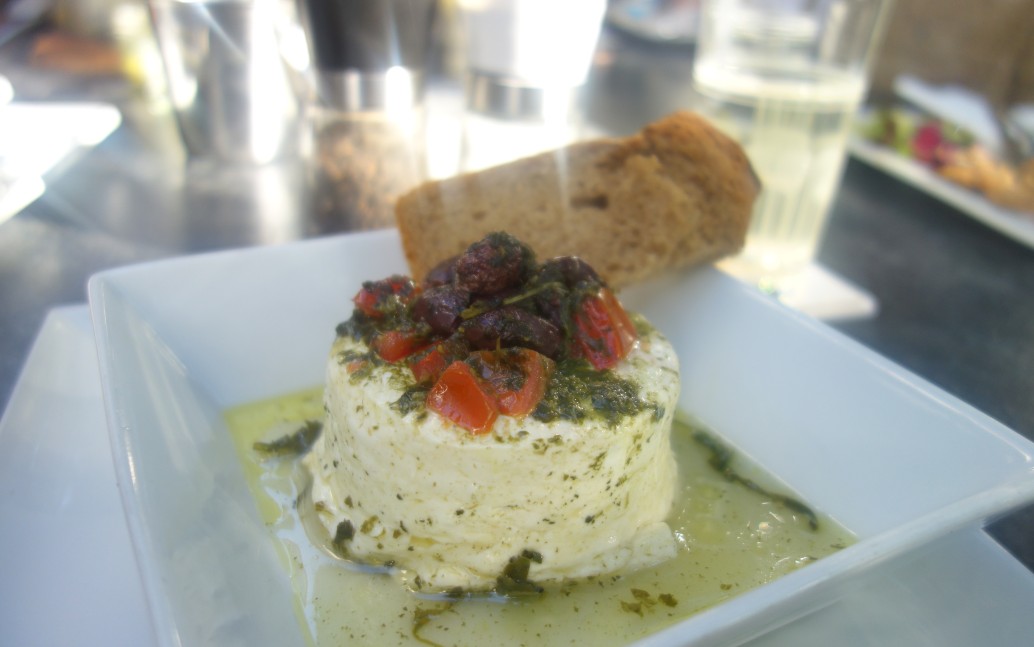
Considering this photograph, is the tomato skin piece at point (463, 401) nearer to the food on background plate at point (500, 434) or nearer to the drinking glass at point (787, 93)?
the food on background plate at point (500, 434)

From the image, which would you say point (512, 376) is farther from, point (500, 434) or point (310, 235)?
point (310, 235)

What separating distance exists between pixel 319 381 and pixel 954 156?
10.2 ft

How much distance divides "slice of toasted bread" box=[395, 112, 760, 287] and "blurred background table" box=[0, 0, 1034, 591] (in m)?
0.79

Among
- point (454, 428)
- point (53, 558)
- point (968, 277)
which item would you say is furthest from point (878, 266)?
point (53, 558)

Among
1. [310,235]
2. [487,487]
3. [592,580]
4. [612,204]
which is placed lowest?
[310,235]

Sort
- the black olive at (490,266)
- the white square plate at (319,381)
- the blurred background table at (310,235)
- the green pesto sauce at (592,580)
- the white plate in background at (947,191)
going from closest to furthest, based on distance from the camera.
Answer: the white square plate at (319,381) → the green pesto sauce at (592,580) → the black olive at (490,266) → the blurred background table at (310,235) → the white plate in background at (947,191)

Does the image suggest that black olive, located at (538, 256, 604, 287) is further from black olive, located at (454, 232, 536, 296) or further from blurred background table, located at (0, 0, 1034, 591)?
blurred background table, located at (0, 0, 1034, 591)

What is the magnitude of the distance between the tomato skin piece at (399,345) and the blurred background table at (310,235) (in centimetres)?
103

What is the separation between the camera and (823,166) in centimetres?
243

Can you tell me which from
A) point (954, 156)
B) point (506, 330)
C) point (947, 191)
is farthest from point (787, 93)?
point (506, 330)

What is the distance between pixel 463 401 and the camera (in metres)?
1.17

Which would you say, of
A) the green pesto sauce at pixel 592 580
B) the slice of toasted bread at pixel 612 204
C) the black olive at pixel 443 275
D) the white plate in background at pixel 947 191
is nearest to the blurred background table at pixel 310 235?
the white plate in background at pixel 947 191

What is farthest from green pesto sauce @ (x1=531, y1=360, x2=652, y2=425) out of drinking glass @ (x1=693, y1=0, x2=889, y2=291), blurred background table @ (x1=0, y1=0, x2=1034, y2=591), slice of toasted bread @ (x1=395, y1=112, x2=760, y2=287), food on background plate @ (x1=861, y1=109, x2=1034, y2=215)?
food on background plate @ (x1=861, y1=109, x2=1034, y2=215)

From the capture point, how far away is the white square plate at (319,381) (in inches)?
37.6
